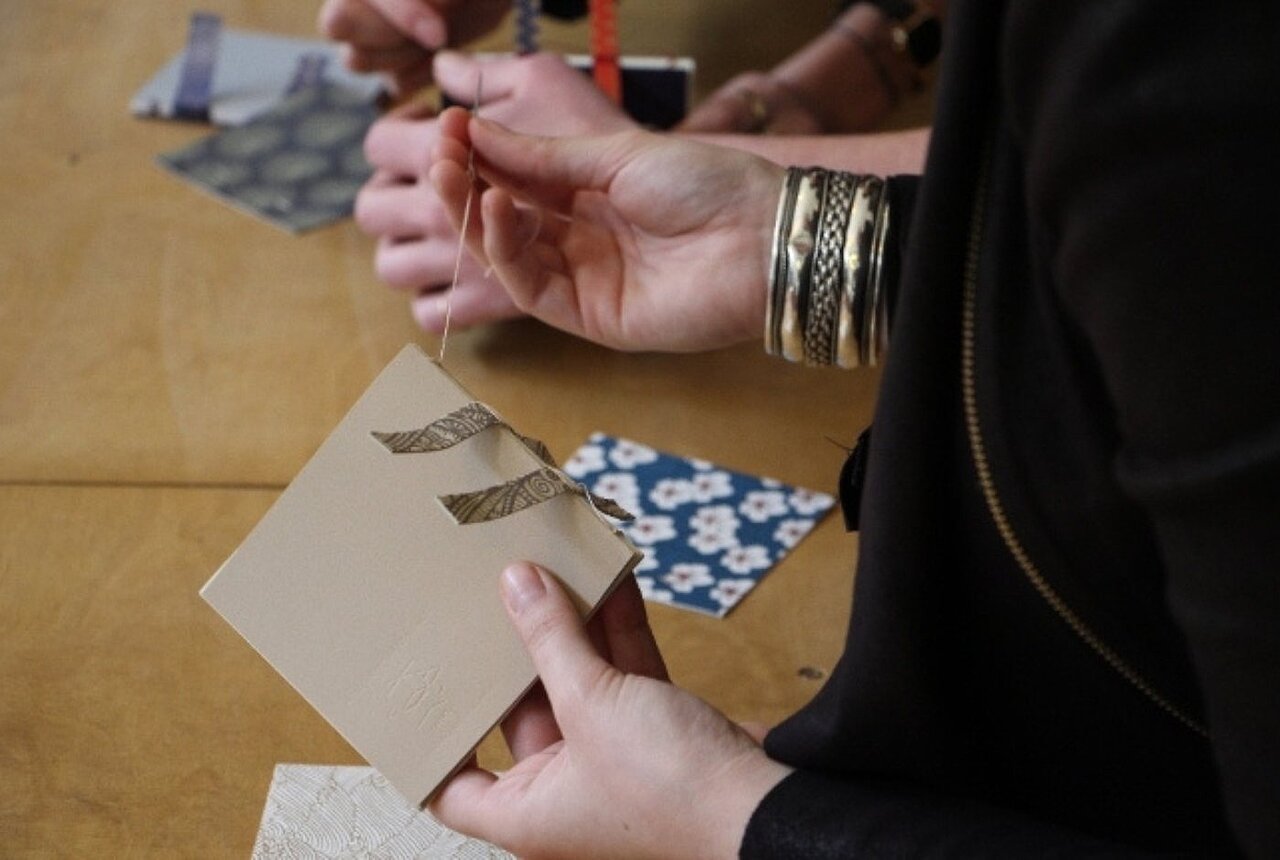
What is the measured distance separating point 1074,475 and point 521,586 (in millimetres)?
263

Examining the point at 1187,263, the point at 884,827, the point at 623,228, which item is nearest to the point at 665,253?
the point at 623,228

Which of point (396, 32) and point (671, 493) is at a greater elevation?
point (396, 32)

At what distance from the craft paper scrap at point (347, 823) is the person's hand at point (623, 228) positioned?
0.34m

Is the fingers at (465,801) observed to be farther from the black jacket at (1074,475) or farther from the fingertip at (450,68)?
the fingertip at (450,68)

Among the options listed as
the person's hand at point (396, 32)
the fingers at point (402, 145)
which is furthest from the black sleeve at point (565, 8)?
the fingers at point (402, 145)

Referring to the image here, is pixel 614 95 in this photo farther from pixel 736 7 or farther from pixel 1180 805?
pixel 1180 805

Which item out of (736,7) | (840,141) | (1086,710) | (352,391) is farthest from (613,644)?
(736,7)

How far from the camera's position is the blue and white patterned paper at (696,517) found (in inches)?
38.0

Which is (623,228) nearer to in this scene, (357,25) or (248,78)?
(357,25)

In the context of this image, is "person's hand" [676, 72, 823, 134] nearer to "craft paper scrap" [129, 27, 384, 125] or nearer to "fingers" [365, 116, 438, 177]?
"fingers" [365, 116, 438, 177]

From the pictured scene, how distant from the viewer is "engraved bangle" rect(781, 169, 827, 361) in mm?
912

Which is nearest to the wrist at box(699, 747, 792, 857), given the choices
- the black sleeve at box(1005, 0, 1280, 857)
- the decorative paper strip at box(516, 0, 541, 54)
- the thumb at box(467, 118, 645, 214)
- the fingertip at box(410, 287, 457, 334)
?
the black sleeve at box(1005, 0, 1280, 857)

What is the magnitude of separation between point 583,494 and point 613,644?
10cm

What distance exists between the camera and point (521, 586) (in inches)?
28.4
